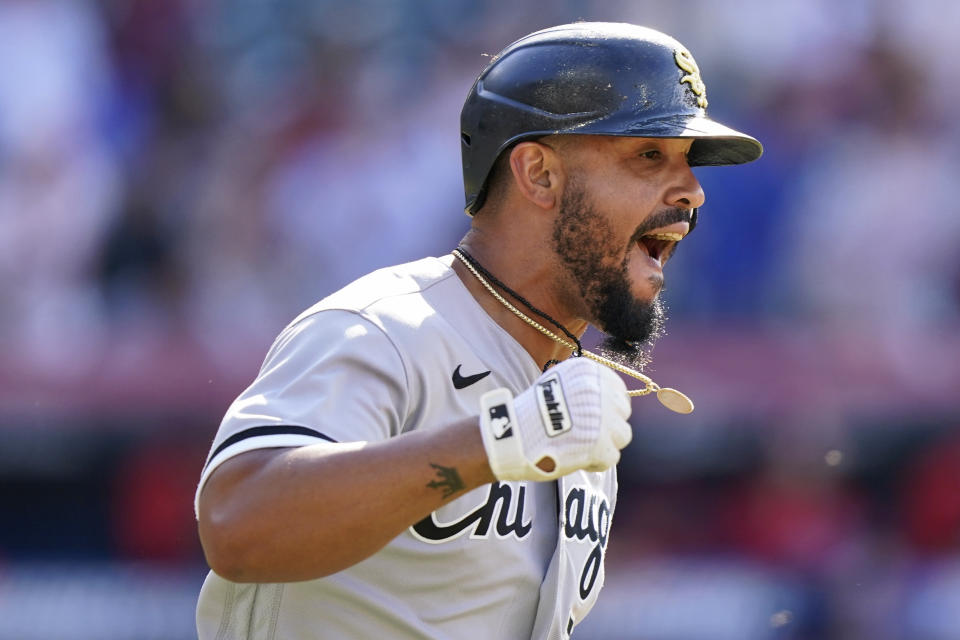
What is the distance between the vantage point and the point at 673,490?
647 centimetres

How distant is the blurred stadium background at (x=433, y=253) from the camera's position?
6285 mm

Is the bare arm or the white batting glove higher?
the white batting glove

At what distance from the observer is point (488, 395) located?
212 centimetres

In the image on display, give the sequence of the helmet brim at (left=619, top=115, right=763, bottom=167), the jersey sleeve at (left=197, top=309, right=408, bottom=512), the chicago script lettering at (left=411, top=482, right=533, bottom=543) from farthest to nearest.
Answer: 1. the helmet brim at (left=619, top=115, right=763, bottom=167)
2. the chicago script lettering at (left=411, top=482, right=533, bottom=543)
3. the jersey sleeve at (left=197, top=309, right=408, bottom=512)

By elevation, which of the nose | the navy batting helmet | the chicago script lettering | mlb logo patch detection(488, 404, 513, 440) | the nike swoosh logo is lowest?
the chicago script lettering

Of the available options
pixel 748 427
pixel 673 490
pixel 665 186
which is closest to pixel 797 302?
pixel 748 427

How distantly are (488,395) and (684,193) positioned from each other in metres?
0.94

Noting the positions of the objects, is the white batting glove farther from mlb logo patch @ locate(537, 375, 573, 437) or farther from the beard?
the beard

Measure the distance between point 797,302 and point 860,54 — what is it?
5.07 feet

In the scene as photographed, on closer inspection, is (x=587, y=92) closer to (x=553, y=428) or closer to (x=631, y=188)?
(x=631, y=188)

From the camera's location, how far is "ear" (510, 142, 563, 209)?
9.48 ft

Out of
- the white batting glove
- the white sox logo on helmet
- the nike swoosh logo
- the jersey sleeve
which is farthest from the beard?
the white batting glove

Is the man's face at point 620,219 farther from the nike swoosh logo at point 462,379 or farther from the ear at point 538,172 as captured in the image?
Result: the nike swoosh logo at point 462,379

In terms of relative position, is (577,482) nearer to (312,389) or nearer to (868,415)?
(312,389)
